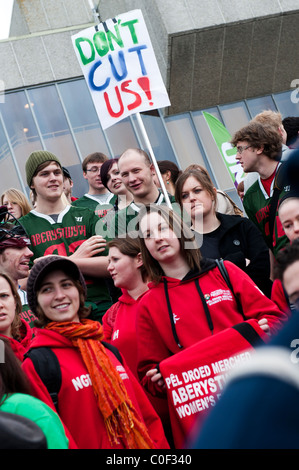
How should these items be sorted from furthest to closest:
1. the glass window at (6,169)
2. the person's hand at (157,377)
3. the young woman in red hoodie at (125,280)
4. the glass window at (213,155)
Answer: the glass window at (213,155) < the glass window at (6,169) < the young woman in red hoodie at (125,280) < the person's hand at (157,377)

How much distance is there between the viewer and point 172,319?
12.2 ft

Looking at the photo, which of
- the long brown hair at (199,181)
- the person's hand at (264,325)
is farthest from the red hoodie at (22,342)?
the long brown hair at (199,181)

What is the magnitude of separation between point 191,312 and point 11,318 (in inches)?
39.3

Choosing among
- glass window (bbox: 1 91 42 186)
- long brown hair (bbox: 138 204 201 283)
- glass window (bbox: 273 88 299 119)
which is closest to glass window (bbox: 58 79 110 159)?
glass window (bbox: 1 91 42 186)

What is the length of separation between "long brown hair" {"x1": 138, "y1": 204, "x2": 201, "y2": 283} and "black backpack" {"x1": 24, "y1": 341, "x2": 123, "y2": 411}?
34.3 inches

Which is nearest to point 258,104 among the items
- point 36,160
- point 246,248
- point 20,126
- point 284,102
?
point 284,102

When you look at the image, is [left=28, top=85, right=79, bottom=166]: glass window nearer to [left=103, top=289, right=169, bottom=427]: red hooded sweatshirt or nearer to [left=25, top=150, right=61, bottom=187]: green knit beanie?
[left=25, top=150, right=61, bottom=187]: green knit beanie

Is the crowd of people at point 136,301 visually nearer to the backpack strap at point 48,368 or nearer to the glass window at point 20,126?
the backpack strap at point 48,368

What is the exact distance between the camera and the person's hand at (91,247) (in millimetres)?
4734

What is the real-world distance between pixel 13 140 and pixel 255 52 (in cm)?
630

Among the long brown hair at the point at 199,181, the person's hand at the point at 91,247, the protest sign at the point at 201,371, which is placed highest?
the long brown hair at the point at 199,181

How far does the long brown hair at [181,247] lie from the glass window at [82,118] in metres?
13.0
